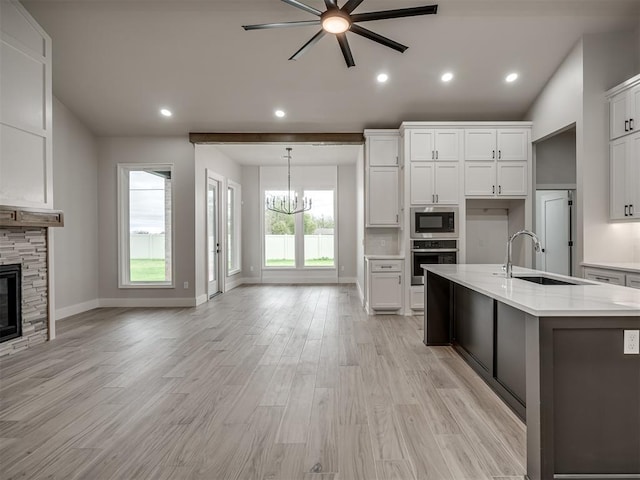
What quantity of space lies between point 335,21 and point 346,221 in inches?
248

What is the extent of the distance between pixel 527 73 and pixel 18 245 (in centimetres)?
657

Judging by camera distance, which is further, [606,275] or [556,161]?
[556,161]

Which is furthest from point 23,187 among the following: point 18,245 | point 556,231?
point 556,231

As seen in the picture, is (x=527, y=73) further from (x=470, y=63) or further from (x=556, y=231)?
(x=556, y=231)

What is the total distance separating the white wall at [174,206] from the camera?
636cm

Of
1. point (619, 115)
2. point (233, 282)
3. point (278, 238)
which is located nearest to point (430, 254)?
point (619, 115)

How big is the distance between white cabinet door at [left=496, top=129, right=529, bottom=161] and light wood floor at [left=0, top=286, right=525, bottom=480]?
3.03 meters

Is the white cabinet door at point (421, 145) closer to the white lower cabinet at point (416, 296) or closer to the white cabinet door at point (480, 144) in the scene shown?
the white cabinet door at point (480, 144)

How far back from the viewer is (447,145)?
5543 millimetres

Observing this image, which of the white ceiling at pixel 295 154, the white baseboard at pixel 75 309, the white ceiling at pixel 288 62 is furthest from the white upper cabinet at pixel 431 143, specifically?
the white baseboard at pixel 75 309

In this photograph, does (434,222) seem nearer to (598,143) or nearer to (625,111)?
(598,143)

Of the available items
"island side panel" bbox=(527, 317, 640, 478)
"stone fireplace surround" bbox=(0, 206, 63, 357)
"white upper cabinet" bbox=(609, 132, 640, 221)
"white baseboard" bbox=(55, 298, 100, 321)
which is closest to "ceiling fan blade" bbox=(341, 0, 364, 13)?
"island side panel" bbox=(527, 317, 640, 478)

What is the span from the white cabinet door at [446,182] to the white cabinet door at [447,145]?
10 centimetres

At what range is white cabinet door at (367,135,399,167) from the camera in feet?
19.2
